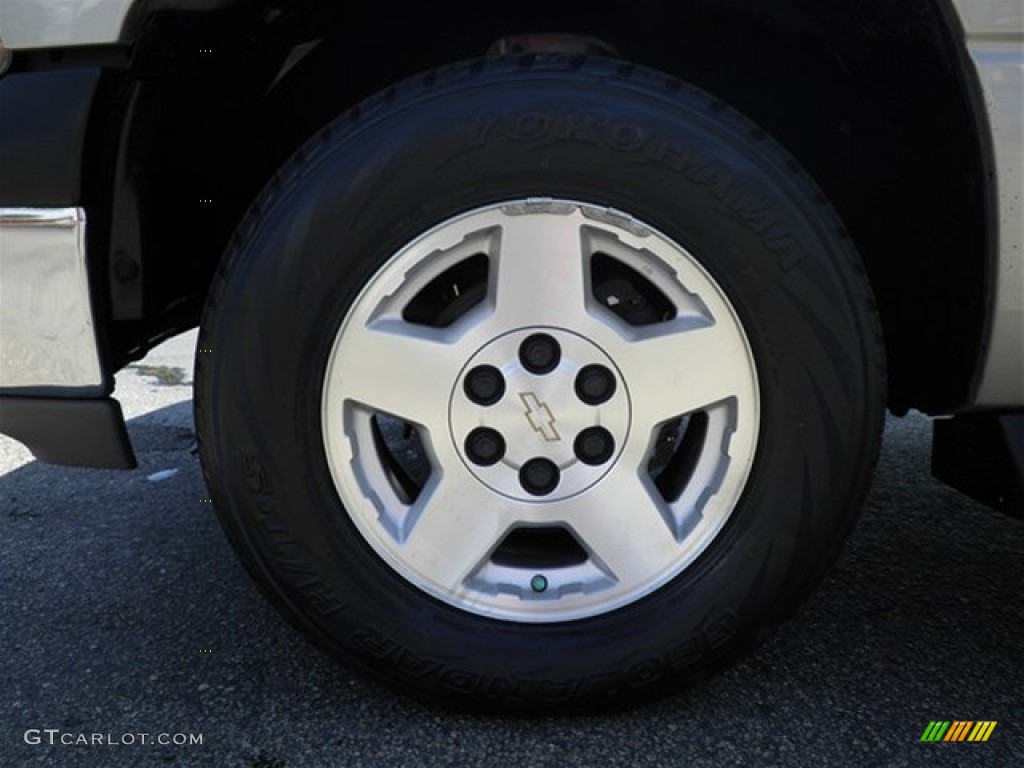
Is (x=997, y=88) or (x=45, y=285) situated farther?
(x=45, y=285)

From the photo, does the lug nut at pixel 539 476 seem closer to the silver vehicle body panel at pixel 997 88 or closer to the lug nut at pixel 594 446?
Result: the lug nut at pixel 594 446

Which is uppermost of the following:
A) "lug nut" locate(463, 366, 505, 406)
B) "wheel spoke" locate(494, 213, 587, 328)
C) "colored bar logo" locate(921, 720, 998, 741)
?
"wheel spoke" locate(494, 213, 587, 328)

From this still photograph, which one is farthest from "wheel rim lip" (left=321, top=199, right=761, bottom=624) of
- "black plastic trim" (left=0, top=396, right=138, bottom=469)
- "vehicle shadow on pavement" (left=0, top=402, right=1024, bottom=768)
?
"black plastic trim" (left=0, top=396, right=138, bottom=469)

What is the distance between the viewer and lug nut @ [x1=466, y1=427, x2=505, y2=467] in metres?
1.49

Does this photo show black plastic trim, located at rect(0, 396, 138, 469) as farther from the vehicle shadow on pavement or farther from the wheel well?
the vehicle shadow on pavement

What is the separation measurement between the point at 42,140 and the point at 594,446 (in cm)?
93

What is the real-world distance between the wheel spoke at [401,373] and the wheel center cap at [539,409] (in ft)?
0.09

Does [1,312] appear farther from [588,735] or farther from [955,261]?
[955,261]

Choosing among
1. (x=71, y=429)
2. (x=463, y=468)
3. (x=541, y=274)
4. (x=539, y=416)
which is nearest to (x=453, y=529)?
(x=463, y=468)

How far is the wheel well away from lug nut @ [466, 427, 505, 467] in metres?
0.64

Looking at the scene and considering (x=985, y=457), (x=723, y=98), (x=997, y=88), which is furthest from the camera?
(x=723, y=98)

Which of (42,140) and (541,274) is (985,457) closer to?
(541,274)

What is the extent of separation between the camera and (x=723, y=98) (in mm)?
1820

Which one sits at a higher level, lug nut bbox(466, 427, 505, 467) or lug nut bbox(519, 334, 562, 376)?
lug nut bbox(519, 334, 562, 376)
